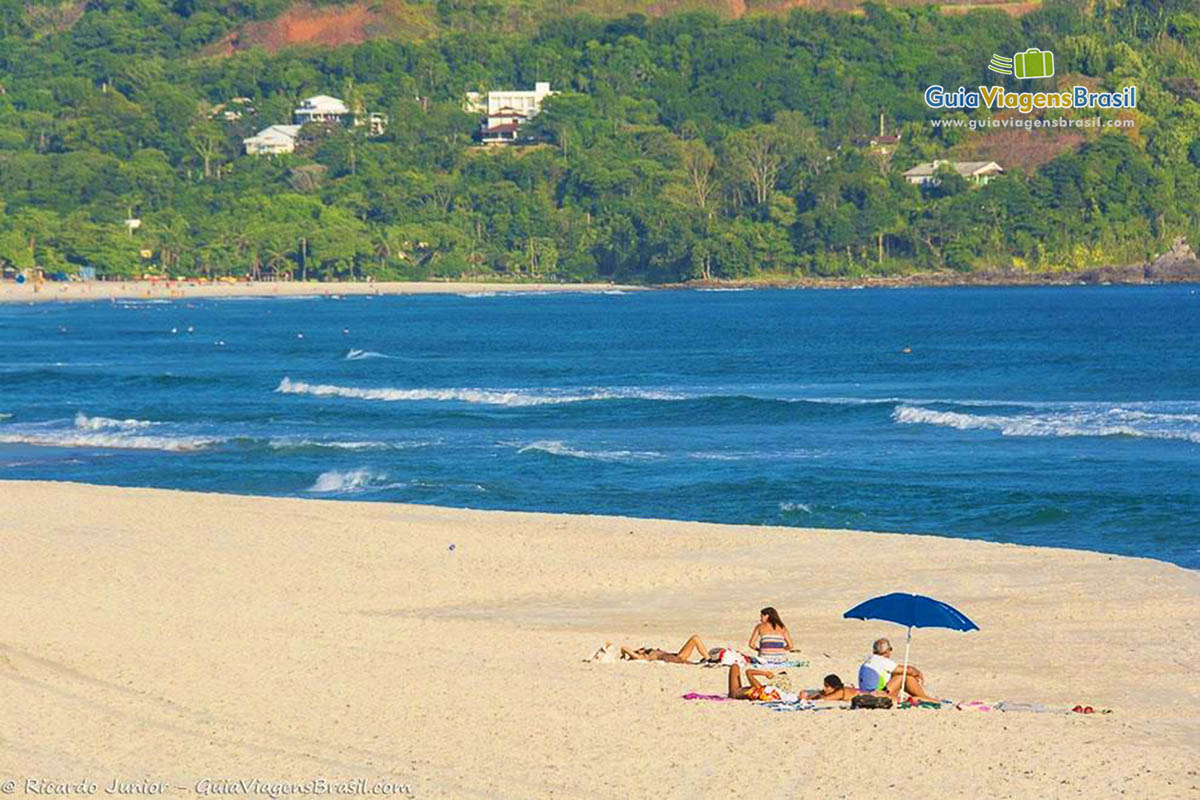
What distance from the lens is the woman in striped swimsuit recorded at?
1933 cm

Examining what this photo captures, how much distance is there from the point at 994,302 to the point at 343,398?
10810 centimetres

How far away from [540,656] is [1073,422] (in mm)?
30736

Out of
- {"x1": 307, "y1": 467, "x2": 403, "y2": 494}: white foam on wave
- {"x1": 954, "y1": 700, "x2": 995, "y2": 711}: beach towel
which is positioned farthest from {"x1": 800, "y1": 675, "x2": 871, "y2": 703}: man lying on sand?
{"x1": 307, "y1": 467, "x2": 403, "y2": 494}: white foam on wave

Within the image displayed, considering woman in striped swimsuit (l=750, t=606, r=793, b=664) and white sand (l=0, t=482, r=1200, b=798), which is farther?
woman in striped swimsuit (l=750, t=606, r=793, b=664)

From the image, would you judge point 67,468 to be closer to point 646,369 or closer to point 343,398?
point 343,398

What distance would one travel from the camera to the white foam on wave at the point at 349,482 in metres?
38.1

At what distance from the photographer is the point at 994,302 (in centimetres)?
15862

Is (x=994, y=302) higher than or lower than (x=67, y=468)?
lower

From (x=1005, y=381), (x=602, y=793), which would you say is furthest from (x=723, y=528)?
(x=1005, y=381)

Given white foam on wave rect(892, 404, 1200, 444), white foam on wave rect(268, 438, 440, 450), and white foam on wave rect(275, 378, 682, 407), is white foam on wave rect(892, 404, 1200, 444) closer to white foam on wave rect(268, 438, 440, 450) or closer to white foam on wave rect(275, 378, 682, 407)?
white foam on wave rect(275, 378, 682, 407)

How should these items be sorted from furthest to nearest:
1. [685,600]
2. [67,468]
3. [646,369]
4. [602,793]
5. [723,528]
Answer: [646,369]
[67,468]
[723,528]
[685,600]
[602,793]

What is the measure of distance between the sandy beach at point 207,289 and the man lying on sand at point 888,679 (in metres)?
155

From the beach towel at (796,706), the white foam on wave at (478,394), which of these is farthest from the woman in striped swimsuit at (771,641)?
the white foam on wave at (478,394)

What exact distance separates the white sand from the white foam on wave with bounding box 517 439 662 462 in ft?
30.2
